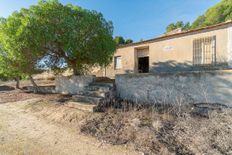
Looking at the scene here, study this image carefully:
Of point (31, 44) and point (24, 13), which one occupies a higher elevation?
point (24, 13)

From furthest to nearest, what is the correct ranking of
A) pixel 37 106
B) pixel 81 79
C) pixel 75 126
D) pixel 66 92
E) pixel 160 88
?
pixel 66 92 < pixel 81 79 < pixel 37 106 < pixel 160 88 < pixel 75 126

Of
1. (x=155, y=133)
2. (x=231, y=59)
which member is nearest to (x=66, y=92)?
(x=155, y=133)

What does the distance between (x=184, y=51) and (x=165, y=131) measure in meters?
7.57

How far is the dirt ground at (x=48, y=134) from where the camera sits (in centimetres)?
414

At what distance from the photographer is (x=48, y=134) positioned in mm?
5156

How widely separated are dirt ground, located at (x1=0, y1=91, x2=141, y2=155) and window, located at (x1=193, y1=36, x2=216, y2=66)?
7741 mm

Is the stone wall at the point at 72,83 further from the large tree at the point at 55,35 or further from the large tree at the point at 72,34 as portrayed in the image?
the large tree at the point at 55,35

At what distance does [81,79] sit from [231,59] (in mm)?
8179

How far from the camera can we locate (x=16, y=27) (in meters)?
8.69

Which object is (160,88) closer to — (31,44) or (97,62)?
(97,62)

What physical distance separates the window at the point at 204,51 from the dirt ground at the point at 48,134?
305 inches

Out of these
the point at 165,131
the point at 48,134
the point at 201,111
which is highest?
the point at 201,111

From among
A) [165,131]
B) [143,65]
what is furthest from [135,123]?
[143,65]

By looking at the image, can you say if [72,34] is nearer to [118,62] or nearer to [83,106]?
[83,106]
